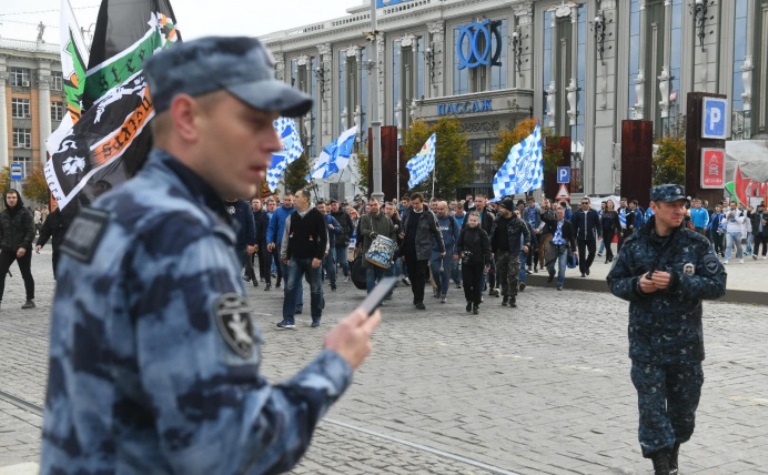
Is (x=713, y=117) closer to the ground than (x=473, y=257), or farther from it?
farther from it

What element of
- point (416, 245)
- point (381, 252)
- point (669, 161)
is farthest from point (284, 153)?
point (669, 161)

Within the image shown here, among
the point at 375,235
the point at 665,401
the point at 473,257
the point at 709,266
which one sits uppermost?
the point at 709,266

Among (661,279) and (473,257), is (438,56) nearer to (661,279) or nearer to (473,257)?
(473,257)

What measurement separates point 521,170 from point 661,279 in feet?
67.2

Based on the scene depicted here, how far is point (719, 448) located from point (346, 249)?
49.7 feet

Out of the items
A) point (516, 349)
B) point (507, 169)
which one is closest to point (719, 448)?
point (516, 349)

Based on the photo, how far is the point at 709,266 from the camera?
17.6 feet

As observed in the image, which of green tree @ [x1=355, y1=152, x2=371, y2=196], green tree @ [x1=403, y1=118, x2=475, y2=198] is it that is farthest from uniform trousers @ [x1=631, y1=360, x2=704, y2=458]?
green tree @ [x1=355, y1=152, x2=371, y2=196]

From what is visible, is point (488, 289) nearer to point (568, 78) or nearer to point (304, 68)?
point (568, 78)

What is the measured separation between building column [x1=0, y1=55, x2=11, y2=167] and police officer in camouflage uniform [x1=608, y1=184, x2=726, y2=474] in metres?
99.5

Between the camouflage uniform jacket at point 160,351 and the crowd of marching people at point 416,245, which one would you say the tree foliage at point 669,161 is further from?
the camouflage uniform jacket at point 160,351

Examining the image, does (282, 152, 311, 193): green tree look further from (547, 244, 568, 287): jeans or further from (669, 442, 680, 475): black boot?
(669, 442, 680, 475): black boot

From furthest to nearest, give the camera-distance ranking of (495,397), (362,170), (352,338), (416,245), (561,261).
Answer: (362,170) → (561,261) → (416,245) → (495,397) → (352,338)

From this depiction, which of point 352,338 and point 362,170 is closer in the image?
point 352,338
